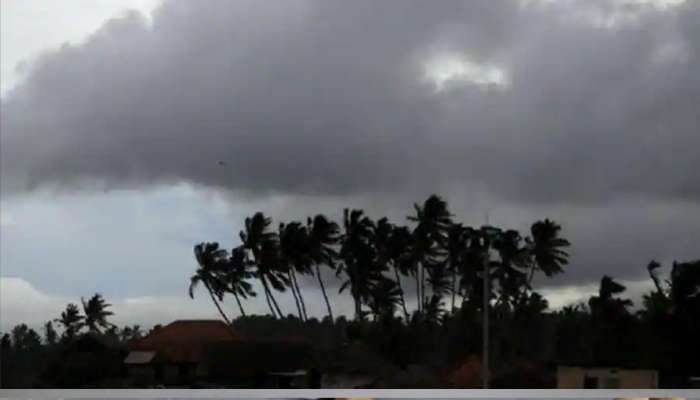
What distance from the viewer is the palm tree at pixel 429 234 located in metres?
4.30

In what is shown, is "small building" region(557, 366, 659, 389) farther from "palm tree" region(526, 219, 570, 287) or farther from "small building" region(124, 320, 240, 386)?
"small building" region(124, 320, 240, 386)

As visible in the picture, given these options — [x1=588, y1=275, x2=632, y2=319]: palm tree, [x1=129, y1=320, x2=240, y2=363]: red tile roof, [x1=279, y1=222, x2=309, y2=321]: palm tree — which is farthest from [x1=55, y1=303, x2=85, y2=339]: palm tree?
[x1=588, y1=275, x2=632, y2=319]: palm tree

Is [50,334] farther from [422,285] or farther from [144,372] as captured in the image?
[422,285]

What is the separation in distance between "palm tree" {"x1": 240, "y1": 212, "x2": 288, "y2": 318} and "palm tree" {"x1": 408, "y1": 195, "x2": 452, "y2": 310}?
21.0 inches

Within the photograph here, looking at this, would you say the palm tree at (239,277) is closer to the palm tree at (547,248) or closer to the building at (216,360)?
the building at (216,360)

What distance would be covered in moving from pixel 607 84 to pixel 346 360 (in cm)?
150

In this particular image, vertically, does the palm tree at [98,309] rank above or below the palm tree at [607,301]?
below

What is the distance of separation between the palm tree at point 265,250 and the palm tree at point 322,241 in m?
0.13

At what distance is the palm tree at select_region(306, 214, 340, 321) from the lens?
4309 millimetres

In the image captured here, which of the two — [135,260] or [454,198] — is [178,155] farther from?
[454,198]

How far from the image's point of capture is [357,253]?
4.32m

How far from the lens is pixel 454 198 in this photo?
4.32 meters

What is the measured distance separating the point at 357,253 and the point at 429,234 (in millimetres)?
293

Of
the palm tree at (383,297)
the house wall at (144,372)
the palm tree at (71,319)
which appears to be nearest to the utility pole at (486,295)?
the palm tree at (383,297)
